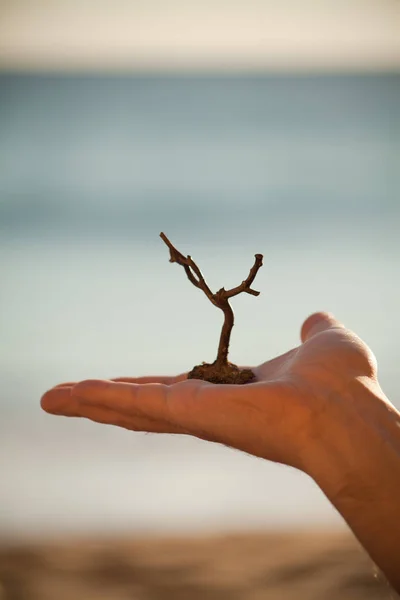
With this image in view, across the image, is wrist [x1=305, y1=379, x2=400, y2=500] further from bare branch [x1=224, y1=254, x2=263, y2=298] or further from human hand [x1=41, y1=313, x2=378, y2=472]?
bare branch [x1=224, y1=254, x2=263, y2=298]

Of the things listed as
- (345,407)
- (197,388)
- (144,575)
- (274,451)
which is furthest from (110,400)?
(144,575)

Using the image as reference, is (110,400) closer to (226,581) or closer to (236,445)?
(236,445)

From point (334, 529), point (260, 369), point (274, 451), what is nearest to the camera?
point (274, 451)

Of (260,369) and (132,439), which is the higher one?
(260,369)

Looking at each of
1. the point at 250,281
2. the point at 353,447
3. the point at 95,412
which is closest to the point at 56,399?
the point at 95,412

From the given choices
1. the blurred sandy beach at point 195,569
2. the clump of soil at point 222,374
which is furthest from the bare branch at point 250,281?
the blurred sandy beach at point 195,569

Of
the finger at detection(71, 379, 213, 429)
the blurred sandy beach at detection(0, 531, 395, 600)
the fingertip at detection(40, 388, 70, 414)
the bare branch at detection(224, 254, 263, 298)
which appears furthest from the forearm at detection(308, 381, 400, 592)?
the blurred sandy beach at detection(0, 531, 395, 600)
